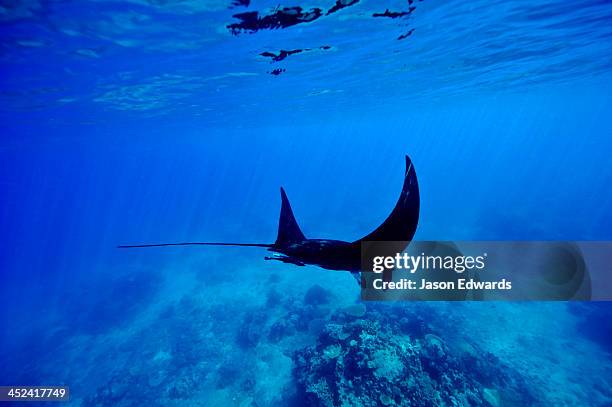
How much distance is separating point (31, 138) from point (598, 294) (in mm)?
49608

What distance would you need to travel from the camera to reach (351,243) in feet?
10.0

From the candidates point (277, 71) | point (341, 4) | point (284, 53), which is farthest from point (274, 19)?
point (277, 71)

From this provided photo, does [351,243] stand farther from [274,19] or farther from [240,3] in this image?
[274,19]

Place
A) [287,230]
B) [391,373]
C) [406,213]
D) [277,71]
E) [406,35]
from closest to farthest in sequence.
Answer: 1. [406,213]
2. [287,230]
3. [391,373]
4. [406,35]
5. [277,71]

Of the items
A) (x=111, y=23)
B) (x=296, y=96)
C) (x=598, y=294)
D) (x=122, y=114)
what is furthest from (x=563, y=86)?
(x=122, y=114)

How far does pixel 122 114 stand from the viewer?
24.0 m

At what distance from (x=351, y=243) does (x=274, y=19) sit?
9.80 meters

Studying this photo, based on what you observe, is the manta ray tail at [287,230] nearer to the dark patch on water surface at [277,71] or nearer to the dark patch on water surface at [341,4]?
the dark patch on water surface at [341,4]

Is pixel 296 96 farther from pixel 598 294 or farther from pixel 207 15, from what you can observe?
pixel 598 294

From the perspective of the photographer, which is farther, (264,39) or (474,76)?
(474,76)

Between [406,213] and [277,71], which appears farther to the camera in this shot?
[277,71]

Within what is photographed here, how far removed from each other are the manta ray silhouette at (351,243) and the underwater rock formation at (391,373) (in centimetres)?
Answer: 673

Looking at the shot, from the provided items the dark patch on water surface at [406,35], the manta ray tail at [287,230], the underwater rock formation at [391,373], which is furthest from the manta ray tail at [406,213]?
the dark patch on water surface at [406,35]

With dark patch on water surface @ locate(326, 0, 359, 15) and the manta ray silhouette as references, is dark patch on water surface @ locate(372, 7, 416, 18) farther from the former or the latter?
the manta ray silhouette
